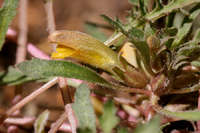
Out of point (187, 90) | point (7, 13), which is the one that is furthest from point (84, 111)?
point (7, 13)

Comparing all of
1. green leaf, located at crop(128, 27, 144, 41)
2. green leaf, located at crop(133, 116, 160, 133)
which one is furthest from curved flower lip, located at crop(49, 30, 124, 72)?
green leaf, located at crop(133, 116, 160, 133)

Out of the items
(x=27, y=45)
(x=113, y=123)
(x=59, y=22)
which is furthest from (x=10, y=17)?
(x=59, y=22)

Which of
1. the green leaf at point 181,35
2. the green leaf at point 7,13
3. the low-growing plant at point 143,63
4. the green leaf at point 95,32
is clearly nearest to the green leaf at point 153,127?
the low-growing plant at point 143,63

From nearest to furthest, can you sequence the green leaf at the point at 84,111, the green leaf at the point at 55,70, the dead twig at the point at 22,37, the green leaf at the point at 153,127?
the green leaf at the point at 153,127, the green leaf at the point at 84,111, the green leaf at the point at 55,70, the dead twig at the point at 22,37

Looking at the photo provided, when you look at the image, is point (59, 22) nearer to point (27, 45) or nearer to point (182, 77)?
point (27, 45)

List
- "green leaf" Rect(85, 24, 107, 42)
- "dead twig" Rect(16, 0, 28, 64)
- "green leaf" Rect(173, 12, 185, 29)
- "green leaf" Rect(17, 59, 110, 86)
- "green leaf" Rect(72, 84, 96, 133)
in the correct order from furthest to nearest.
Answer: "green leaf" Rect(85, 24, 107, 42) → "dead twig" Rect(16, 0, 28, 64) → "green leaf" Rect(173, 12, 185, 29) → "green leaf" Rect(17, 59, 110, 86) → "green leaf" Rect(72, 84, 96, 133)

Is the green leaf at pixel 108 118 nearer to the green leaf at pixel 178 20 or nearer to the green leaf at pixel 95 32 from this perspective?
the green leaf at pixel 178 20

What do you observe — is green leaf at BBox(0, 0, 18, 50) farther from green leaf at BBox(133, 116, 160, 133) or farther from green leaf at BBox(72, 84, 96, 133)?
green leaf at BBox(133, 116, 160, 133)
